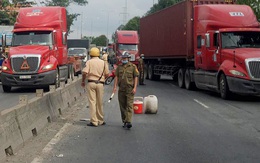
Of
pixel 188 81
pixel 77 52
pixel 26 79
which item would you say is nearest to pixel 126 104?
pixel 26 79

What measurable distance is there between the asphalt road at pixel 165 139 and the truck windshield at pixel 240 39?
448 cm

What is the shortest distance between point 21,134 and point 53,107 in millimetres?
3746

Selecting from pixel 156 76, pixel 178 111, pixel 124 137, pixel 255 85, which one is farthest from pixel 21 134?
pixel 156 76

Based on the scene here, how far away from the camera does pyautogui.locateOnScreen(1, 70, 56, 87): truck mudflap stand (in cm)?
2014

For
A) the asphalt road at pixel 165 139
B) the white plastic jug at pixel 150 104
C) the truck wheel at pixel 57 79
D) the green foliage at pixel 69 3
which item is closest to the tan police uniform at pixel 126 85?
the asphalt road at pixel 165 139

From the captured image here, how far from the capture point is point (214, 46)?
64.1 feet

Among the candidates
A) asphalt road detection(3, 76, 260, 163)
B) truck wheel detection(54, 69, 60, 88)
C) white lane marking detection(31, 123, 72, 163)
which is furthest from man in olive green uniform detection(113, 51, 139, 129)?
truck wheel detection(54, 69, 60, 88)

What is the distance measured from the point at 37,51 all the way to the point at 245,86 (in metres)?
8.98

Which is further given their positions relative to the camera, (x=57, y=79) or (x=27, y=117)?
(x=57, y=79)

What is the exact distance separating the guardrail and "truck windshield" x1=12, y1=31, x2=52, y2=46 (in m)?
7.35

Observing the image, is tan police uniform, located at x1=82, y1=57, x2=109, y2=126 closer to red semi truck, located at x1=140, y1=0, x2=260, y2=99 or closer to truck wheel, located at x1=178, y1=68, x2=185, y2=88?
red semi truck, located at x1=140, y1=0, x2=260, y2=99

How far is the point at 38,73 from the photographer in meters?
20.3

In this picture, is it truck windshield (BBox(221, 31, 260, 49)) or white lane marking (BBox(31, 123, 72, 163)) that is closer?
white lane marking (BBox(31, 123, 72, 163))

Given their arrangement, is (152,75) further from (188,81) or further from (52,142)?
(52,142)
